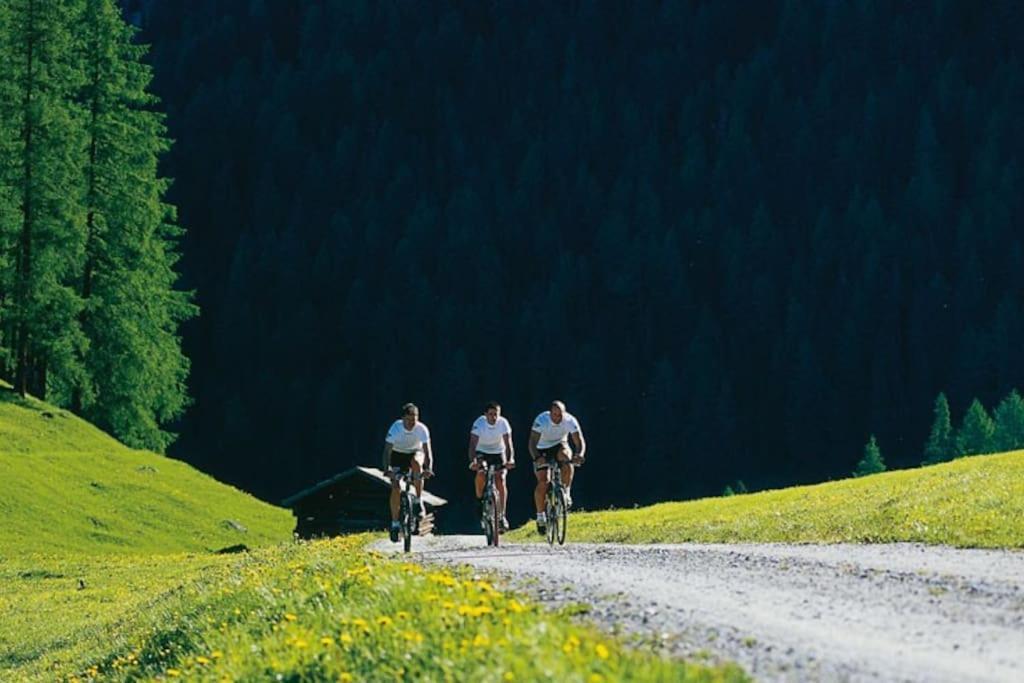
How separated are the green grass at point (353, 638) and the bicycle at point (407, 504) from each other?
2607 mm

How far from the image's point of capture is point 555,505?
26.9 meters

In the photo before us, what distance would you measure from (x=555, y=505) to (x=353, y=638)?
14.5 metres

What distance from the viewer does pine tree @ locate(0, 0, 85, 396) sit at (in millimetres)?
63312

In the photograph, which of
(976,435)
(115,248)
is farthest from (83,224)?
(976,435)

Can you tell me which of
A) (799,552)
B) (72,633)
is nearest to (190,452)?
(72,633)

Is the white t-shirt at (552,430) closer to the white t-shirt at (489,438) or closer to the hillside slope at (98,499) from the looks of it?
the white t-shirt at (489,438)

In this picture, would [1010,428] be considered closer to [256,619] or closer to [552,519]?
[552,519]

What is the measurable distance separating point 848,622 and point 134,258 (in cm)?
6302

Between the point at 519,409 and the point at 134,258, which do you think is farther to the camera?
the point at 519,409

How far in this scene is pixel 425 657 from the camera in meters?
11.4

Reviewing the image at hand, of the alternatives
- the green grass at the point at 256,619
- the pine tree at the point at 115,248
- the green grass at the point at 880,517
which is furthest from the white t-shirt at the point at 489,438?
the pine tree at the point at 115,248

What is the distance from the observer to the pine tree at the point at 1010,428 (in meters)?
101

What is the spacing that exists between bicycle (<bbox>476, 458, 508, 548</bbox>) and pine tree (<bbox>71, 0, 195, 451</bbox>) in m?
44.6

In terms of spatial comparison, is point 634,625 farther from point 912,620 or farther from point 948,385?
point 948,385
